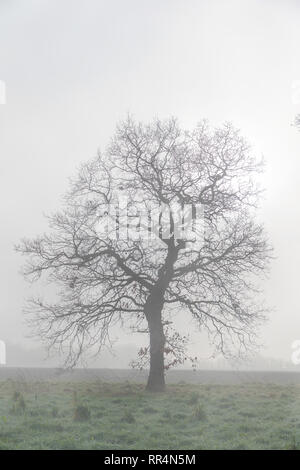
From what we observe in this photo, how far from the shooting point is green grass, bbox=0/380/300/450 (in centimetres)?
1034

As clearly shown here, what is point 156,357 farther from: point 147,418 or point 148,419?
point 148,419

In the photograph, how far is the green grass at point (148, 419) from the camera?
33.9ft

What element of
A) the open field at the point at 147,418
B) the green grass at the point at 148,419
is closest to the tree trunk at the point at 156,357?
the open field at the point at 147,418

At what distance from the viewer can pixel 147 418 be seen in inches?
516

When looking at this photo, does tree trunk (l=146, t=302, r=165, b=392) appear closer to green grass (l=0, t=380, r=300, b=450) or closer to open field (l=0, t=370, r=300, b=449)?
open field (l=0, t=370, r=300, b=449)

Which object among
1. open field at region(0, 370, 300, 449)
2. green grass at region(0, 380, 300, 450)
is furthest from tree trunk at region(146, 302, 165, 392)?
green grass at region(0, 380, 300, 450)

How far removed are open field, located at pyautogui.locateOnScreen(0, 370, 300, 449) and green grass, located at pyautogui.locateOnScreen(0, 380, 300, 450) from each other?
2 cm

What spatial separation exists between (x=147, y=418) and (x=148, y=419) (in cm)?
12

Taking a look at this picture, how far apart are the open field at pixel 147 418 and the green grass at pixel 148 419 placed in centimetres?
2

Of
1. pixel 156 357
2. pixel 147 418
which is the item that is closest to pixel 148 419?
pixel 147 418

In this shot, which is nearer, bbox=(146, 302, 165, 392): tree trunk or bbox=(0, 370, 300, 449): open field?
bbox=(0, 370, 300, 449): open field

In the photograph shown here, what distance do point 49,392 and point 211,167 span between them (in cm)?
1128

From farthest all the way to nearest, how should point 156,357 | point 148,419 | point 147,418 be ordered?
point 156,357
point 147,418
point 148,419
